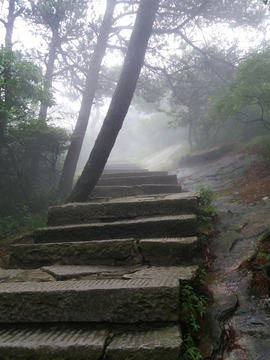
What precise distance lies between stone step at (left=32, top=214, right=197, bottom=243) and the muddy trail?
0.47 metres

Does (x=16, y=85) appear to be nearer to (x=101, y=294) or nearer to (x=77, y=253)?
(x=77, y=253)

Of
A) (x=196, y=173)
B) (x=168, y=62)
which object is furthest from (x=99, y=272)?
(x=168, y=62)

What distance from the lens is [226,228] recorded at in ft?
11.8

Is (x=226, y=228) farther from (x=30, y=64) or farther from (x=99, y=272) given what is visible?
(x=30, y=64)

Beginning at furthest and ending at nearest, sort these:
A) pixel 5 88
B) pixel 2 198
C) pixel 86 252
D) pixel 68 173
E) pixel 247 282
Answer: pixel 68 173 < pixel 2 198 < pixel 5 88 < pixel 86 252 < pixel 247 282

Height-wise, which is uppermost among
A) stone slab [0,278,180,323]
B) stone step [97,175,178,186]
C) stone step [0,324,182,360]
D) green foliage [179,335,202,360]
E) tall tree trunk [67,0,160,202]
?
tall tree trunk [67,0,160,202]

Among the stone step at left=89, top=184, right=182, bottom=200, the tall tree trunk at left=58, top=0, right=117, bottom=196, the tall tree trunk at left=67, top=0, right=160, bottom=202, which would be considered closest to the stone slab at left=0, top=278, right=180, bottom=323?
the tall tree trunk at left=67, top=0, right=160, bottom=202

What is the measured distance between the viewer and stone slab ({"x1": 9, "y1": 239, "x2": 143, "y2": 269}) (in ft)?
9.04

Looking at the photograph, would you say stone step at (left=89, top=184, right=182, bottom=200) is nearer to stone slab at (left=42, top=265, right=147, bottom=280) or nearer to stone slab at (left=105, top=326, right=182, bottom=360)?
stone slab at (left=42, top=265, right=147, bottom=280)

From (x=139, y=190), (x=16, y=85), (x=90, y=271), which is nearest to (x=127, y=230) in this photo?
(x=90, y=271)

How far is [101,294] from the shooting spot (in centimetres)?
197

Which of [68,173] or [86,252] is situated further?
[68,173]

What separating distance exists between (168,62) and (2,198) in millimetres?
6676

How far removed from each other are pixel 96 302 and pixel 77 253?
99 centimetres
